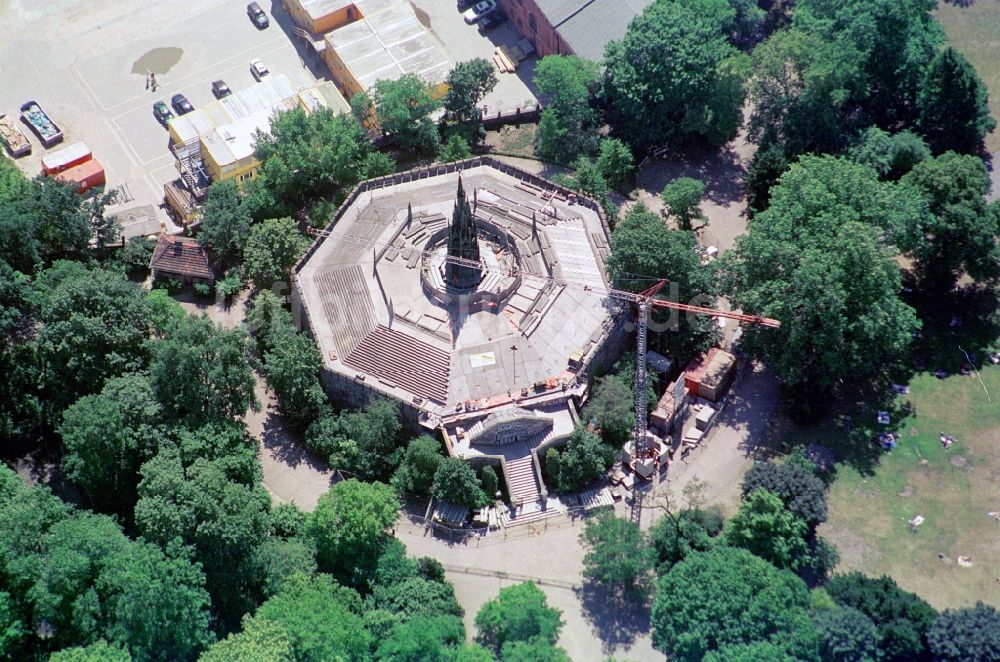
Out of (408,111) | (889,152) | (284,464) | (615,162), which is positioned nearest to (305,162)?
(408,111)

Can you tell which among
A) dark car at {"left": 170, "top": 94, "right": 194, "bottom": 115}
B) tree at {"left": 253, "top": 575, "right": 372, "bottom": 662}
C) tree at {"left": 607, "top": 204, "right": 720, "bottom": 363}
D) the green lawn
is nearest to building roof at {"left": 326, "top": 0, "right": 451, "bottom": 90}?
dark car at {"left": 170, "top": 94, "right": 194, "bottom": 115}

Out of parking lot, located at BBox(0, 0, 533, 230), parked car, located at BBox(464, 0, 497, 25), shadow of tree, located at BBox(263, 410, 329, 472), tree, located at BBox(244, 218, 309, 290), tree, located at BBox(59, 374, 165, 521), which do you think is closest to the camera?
tree, located at BBox(59, 374, 165, 521)

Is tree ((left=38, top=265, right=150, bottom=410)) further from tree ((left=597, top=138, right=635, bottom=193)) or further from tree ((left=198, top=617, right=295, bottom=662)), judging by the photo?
tree ((left=597, top=138, right=635, bottom=193))

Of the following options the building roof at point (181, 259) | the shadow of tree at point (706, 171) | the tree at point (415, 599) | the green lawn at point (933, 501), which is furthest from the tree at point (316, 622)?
the shadow of tree at point (706, 171)

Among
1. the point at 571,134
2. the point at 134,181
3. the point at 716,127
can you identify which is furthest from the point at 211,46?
the point at 716,127

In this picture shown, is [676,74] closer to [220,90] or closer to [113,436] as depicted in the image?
[220,90]

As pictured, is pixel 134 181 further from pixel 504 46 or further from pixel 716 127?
pixel 716 127
